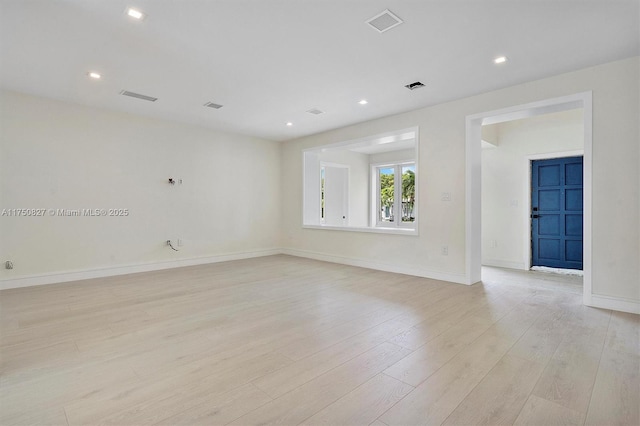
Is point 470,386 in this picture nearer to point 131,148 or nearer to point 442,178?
point 442,178

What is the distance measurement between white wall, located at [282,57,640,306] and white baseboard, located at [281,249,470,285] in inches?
0.7

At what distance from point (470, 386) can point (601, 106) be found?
343 cm

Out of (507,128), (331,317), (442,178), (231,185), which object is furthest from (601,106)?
(231,185)

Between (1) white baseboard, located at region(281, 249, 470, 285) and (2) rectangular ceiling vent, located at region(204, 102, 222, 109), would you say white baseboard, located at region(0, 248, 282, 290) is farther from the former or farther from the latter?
(2) rectangular ceiling vent, located at region(204, 102, 222, 109)

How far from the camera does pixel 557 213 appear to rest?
556 centimetres

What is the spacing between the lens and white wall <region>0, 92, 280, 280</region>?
4.25 metres

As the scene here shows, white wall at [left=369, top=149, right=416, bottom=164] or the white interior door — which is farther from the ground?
white wall at [left=369, top=149, right=416, bottom=164]

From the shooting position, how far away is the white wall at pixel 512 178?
542 centimetres

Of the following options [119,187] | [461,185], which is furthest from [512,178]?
[119,187]

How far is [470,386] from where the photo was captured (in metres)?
1.84

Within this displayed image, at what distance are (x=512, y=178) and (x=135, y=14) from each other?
20.3ft

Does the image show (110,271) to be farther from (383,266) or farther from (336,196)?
(336,196)

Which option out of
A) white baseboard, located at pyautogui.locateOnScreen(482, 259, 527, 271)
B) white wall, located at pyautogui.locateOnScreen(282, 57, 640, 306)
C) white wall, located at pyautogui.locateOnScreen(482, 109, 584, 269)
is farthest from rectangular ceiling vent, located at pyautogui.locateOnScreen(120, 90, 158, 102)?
white baseboard, located at pyautogui.locateOnScreen(482, 259, 527, 271)

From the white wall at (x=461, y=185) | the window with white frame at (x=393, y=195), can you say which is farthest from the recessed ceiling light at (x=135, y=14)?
the window with white frame at (x=393, y=195)
